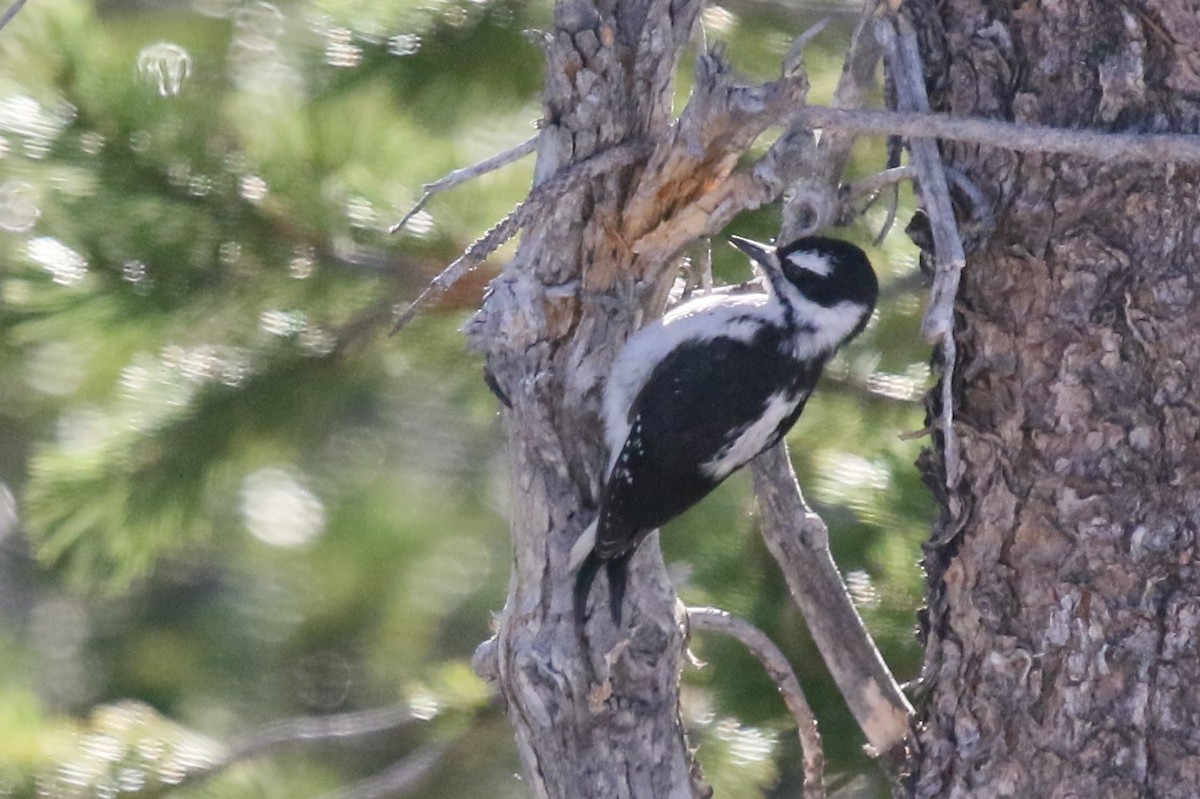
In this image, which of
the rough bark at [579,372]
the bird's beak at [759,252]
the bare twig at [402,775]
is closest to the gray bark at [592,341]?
the rough bark at [579,372]

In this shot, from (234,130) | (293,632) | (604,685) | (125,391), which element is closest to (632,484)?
(604,685)

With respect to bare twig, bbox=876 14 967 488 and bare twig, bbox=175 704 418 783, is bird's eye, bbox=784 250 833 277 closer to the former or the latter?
bare twig, bbox=876 14 967 488

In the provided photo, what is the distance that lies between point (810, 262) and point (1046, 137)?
859 millimetres

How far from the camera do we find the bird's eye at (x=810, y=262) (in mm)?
2768

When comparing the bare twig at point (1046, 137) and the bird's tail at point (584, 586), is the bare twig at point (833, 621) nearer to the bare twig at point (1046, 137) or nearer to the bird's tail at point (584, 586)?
the bird's tail at point (584, 586)

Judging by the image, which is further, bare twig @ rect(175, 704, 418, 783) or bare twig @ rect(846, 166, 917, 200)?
bare twig @ rect(175, 704, 418, 783)

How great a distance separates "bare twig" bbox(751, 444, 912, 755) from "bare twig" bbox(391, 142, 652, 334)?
26.3 inches

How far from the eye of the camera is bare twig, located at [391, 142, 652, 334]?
2154 mm

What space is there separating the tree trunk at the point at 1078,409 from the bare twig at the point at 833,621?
20 cm

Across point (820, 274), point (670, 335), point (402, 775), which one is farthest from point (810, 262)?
point (402, 775)

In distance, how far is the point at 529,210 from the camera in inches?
85.8

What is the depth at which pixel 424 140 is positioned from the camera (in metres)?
3.58

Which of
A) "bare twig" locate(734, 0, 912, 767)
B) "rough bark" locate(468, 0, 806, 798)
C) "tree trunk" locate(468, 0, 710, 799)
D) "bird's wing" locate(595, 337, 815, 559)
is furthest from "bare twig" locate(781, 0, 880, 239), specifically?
"bird's wing" locate(595, 337, 815, 559)

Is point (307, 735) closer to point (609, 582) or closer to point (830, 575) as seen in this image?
point (609, 582)
